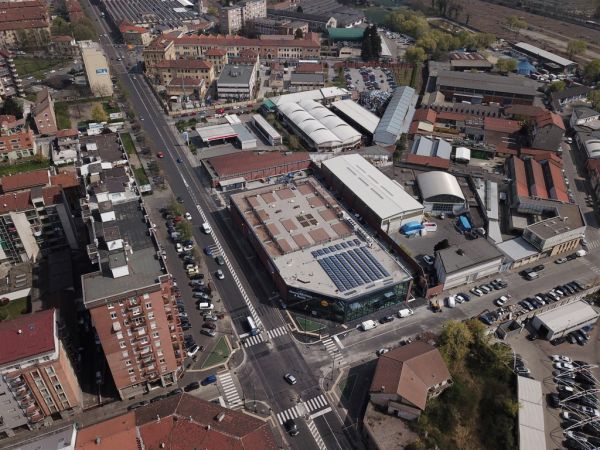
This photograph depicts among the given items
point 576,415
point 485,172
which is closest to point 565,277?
point 576,415

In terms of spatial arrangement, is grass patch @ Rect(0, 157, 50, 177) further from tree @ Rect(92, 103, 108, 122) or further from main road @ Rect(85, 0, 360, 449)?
main road @ Rect(85, 0, 360, 449)

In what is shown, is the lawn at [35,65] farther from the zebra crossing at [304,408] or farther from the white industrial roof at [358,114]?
the zebra crossing at [304,408]

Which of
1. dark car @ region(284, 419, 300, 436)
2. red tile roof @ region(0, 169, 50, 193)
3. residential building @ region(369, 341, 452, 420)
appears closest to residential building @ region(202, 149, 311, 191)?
red tile roof @ region(0, 169, 50, 193)

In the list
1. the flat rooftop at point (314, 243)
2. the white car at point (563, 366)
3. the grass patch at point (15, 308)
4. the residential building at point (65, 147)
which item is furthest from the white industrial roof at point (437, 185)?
Answer: the residential building at point (65, 147)

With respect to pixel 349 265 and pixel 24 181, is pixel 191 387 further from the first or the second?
pixel 24 181

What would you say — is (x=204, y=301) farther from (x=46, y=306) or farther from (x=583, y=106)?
(x=583, y=106)

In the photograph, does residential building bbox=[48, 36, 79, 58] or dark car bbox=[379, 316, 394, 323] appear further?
residential building bbox=[48, 36, 79, 58]

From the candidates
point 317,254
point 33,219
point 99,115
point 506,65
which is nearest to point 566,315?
point 317,254
